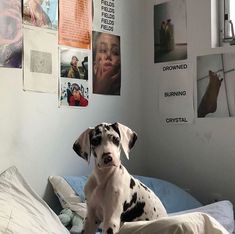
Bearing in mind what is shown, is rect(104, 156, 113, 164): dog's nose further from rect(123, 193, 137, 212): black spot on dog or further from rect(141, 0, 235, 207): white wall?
rect(141, 0, 235, 207): white wall

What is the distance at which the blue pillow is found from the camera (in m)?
2.54

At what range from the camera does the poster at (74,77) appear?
262cm

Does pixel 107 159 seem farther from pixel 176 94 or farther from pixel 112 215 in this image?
pixel 176 94

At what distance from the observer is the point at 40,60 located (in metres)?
2.48

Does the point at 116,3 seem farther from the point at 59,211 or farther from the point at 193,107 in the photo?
the point at 59,211

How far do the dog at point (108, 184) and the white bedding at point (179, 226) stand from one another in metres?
0.66

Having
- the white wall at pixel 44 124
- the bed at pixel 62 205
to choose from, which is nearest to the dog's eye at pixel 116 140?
the bed at pixel 62 205

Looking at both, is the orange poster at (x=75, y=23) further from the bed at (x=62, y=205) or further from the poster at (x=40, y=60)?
the bed at (x=62, y=205)

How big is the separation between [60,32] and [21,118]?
1.87 feet

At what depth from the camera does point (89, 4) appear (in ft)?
9.20

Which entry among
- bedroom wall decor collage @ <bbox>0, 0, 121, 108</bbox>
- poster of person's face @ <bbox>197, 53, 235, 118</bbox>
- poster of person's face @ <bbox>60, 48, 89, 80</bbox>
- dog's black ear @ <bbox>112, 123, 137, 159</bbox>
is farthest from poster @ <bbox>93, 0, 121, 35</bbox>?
dog's black ear @ <bbox>112, 123, 137, 159</bbox>

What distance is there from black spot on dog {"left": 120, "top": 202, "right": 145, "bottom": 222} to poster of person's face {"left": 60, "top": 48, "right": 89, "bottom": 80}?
3.62 feet

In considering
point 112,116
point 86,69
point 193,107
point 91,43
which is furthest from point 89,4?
point 193,107

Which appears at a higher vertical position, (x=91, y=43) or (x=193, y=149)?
(x=91, y=43)
